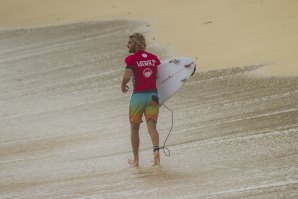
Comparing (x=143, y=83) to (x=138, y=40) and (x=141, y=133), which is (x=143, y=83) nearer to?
(x=138, y=40)

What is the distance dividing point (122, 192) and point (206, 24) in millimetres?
15163

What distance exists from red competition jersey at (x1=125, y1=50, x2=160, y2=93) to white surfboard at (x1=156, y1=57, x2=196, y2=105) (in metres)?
0.56

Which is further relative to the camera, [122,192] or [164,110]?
[164,110]

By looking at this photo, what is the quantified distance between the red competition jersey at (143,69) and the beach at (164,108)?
1.05 metres

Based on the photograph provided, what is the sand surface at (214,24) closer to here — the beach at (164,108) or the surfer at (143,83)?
the beach at (164,108)

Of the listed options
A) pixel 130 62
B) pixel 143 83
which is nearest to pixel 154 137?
pixel 143 83

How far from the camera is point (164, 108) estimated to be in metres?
15.5

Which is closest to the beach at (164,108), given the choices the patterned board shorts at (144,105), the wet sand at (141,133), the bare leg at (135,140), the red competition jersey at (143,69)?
the wet sand at (141,133)

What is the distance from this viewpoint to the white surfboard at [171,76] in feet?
37.8

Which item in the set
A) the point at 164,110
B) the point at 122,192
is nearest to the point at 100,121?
the point at 164,110

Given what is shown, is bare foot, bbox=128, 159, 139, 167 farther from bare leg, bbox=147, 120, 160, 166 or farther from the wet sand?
bare leg, bbox=147, 120, 160, 166

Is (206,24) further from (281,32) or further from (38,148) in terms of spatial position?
(38,148)

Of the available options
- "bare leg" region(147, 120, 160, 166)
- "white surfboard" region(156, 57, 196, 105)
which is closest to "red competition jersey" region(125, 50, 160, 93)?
"bare leg" region(147, 120, 160, 166)

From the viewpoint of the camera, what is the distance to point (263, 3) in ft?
82.6
